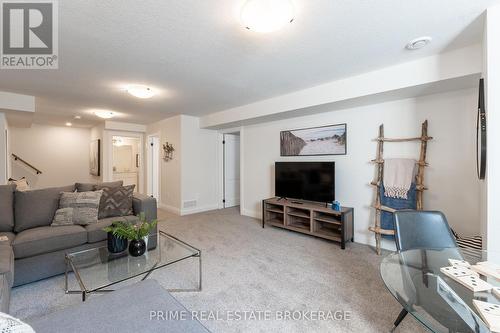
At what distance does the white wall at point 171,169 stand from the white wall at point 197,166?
0.43ft

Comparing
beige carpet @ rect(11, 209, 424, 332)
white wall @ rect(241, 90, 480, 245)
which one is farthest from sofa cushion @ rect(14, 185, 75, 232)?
white wall @ rect(241, 90, 480, 245)

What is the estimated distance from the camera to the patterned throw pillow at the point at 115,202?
9.56 feet

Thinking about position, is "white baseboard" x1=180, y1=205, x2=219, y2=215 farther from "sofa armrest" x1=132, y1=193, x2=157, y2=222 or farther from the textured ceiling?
the textured ceiling

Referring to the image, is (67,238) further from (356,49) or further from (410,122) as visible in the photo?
(410,122)

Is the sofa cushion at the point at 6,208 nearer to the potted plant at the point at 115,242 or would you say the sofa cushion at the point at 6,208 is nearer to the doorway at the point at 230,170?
the potted plant at the point at 115,242

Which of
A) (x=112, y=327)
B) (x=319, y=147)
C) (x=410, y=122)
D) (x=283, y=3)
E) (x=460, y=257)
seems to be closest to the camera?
(x=112, y=327)

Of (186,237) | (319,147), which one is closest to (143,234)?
(186,237)

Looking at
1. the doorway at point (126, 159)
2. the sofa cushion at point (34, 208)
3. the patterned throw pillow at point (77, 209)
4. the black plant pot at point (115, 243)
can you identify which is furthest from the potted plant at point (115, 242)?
the doorway at point (126, 159)

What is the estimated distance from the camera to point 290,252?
2969mm

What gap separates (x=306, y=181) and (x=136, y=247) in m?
2.60

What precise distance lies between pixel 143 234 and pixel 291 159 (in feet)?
9.23

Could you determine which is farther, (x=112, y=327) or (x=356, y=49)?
(x=356, y=49)

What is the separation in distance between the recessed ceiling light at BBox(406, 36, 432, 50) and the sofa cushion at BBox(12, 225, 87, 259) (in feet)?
12.1

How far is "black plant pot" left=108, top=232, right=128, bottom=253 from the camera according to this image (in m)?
2.06
